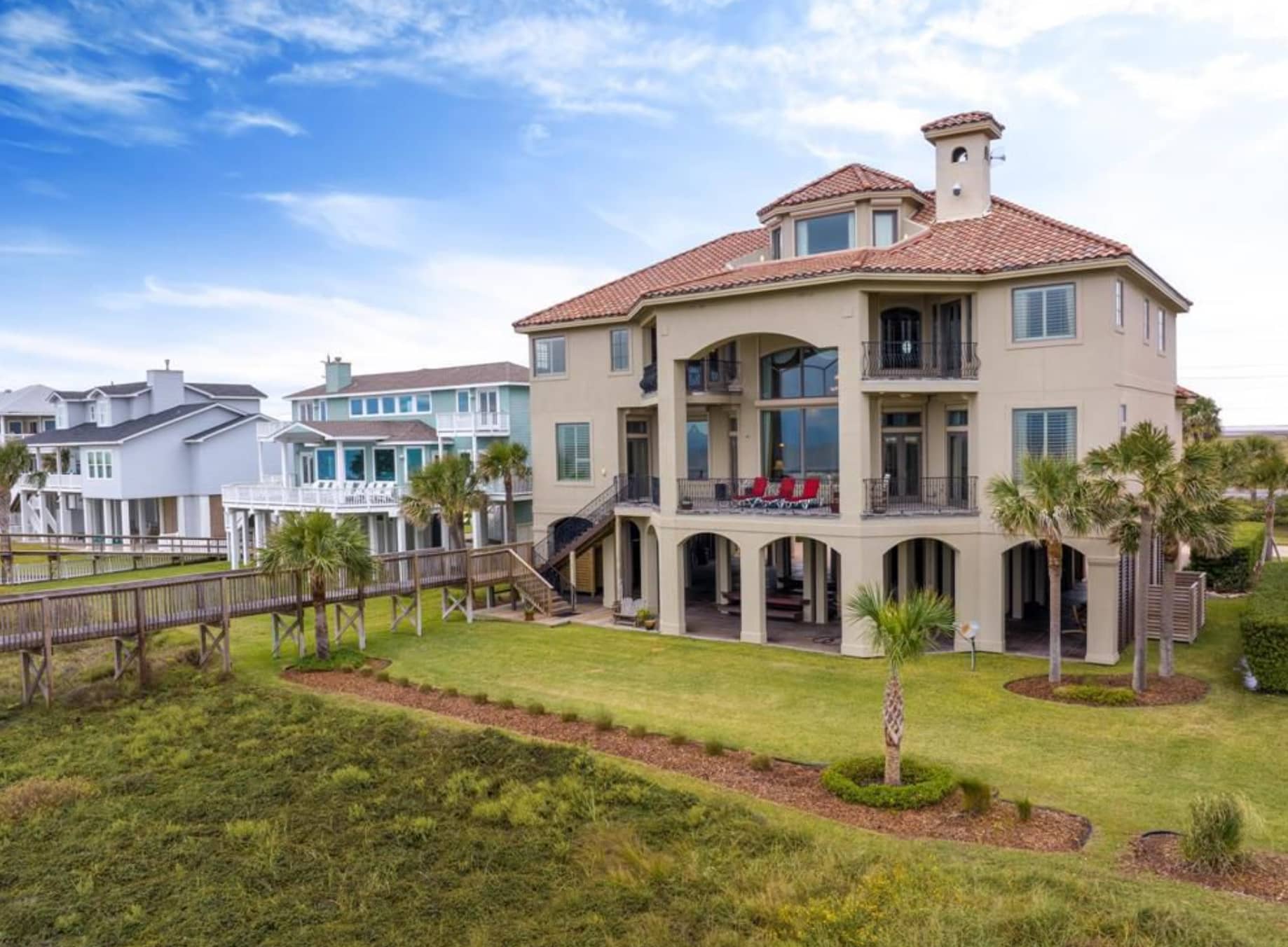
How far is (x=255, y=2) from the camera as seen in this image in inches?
816

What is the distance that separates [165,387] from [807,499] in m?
44.6

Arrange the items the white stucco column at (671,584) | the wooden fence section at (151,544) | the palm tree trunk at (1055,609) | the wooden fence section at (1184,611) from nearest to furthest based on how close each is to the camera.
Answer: the palm tree trunk at (1055,609)
the wooden fence section at (1184,611)
the white stucco column at (671,584)
the wooden fence section at (151,544)

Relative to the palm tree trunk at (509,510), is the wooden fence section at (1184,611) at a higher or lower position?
lower

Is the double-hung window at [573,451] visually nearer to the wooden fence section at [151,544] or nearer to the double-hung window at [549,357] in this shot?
the double-hung window at [549,357]

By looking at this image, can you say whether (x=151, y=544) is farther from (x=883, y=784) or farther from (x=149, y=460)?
(x=883, y=784)

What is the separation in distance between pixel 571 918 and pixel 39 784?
9.62 meters

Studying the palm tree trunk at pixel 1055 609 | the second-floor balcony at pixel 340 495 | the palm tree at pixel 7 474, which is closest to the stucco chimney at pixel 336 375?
the second-floor balcony at pixel 340 495

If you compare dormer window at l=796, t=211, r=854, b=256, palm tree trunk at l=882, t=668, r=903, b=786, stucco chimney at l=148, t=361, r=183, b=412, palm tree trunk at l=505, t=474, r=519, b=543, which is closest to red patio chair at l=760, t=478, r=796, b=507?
dormer window at l=796, t=211, r=854, b=256

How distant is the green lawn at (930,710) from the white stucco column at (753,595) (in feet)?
2.07

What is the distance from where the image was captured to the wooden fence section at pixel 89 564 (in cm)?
4025

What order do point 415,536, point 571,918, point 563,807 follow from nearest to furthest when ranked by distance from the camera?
point 571,918, point 563,807, point 415,536

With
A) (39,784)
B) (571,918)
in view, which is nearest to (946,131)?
(571,918)

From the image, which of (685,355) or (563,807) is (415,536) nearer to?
(685,355)

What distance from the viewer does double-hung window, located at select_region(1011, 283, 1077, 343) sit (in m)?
21.3
